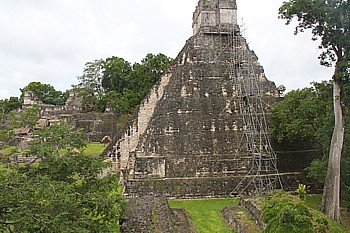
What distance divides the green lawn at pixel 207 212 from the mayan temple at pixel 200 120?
1.75 ft

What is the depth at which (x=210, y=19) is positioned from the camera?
1889 cm

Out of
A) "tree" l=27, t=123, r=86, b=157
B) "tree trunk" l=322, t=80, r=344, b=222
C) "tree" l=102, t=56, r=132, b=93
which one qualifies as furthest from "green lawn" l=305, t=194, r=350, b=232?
"tree" l=102, t=56, r=132, b=93

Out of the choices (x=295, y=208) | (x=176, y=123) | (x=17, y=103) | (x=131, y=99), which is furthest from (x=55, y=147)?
(x=17, y=103)

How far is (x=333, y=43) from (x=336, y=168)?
13.8 feet

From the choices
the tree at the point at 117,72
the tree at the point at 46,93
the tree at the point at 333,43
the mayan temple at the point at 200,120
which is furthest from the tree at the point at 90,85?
the tree at the point at 333,43

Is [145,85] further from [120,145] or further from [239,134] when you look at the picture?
[239,134]

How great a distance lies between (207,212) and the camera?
13.6 meters

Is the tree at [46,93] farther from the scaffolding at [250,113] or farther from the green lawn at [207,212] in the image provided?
the green lawn at [207,212]

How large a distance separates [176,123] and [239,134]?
3.05 m

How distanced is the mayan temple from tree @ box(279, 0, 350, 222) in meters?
4.65

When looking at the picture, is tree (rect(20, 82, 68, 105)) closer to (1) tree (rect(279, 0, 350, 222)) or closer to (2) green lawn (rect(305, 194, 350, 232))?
(2) green lawn (rect(305, 194, 350, 232))

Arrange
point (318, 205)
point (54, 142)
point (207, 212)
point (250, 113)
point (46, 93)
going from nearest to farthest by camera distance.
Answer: point (54, 142) < point (207, 212) < point (318, 205) < point (250, 113) < point (46, 93)

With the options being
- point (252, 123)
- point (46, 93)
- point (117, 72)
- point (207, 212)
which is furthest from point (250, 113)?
point (46, 93)

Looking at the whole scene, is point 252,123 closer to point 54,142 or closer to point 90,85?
point 54,142
